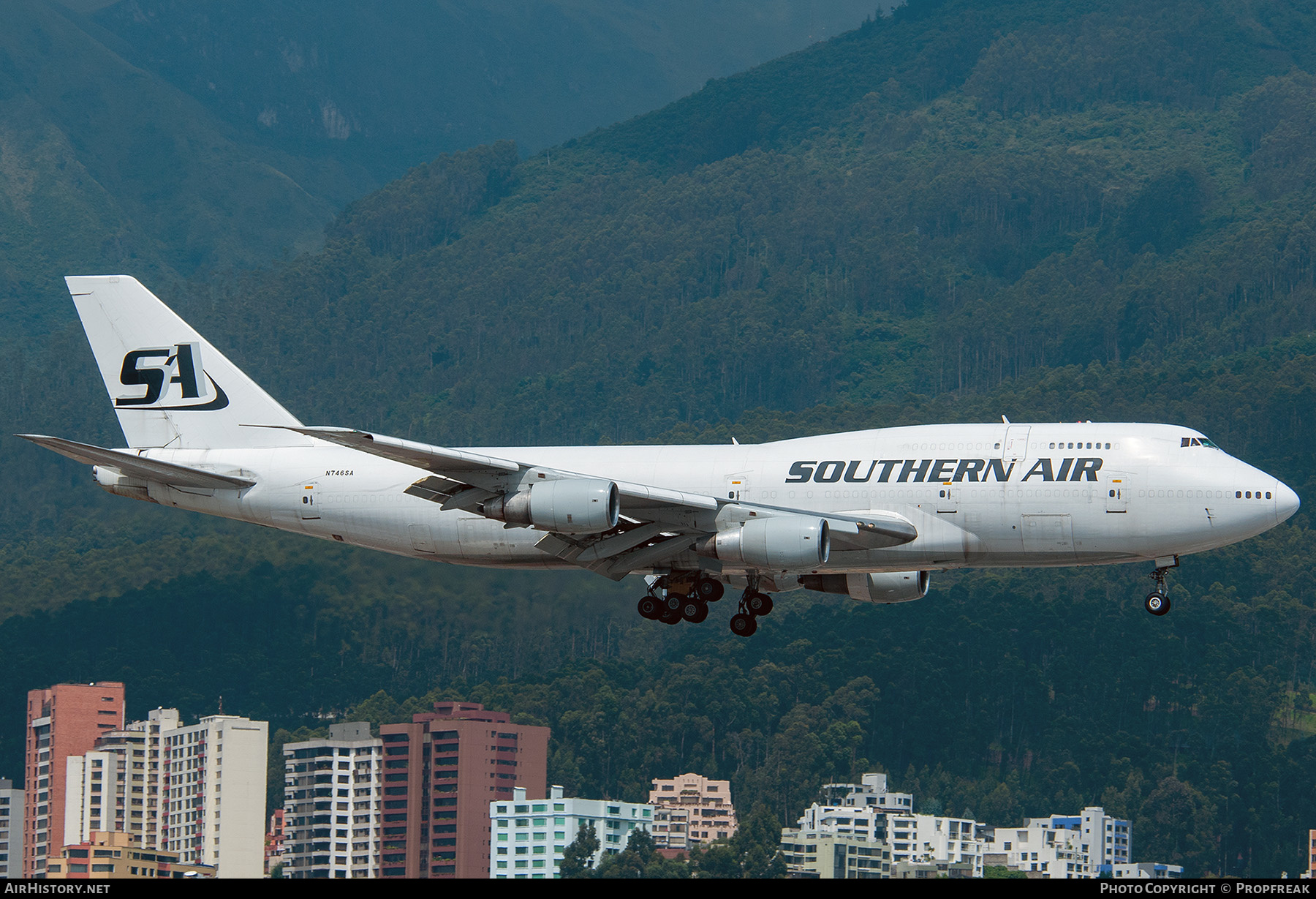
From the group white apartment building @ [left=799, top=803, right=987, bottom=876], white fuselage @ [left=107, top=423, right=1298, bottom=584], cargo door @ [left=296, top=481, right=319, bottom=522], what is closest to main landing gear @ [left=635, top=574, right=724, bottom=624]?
white fuselage @ [left=107, top=423, right=1298, bottom=584]

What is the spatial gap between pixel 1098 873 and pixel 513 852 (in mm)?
45552

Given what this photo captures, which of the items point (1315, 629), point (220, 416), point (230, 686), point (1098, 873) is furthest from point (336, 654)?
point (220, 416)

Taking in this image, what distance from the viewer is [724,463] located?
164 feet

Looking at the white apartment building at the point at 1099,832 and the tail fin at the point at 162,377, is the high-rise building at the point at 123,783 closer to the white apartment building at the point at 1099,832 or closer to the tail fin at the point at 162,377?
the white apartment building at the point at 1099,832

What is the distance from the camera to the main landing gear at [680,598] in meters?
50.3

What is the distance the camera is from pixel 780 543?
46.3m

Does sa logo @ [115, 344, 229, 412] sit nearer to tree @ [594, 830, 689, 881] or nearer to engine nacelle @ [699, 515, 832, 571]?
engine nacelle @ [699, 515, 832, 571]

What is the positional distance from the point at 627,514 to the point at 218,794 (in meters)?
110

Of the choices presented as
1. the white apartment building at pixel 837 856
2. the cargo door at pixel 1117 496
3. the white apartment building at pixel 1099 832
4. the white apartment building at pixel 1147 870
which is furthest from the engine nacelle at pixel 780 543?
the white apartment building at pixel 1099 832

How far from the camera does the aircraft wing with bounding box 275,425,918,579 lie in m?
46.8

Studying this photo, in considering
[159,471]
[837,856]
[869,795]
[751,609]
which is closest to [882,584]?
[751,609]
